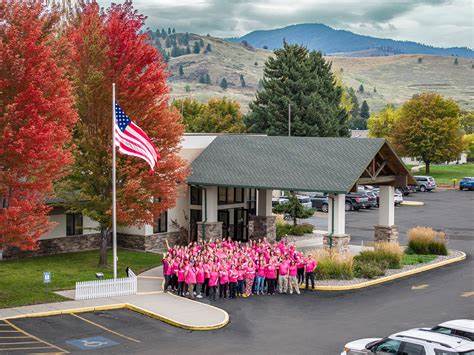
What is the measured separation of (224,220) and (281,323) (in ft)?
57.6

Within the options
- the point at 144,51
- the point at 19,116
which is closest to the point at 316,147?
the point at 144,51

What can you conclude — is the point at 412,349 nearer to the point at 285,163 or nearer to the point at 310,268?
the point at 310,268

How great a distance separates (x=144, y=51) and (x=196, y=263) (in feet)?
31.6

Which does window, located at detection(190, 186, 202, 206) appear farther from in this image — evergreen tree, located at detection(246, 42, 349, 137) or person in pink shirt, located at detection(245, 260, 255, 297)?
evergreen tree, located at detection(246, 42, 349, 137)

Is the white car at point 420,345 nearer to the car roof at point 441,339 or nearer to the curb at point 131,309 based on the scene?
the car roof at point 441,339

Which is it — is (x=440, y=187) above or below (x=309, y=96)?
below

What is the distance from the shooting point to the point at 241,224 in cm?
4316

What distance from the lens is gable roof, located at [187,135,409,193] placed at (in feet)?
117

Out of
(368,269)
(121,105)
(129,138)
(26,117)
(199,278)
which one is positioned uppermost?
(121,105)

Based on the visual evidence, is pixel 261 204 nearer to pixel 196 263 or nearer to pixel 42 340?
pixel 196 263

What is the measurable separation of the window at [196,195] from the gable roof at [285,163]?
1.22 m

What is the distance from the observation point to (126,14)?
3156 centimetres

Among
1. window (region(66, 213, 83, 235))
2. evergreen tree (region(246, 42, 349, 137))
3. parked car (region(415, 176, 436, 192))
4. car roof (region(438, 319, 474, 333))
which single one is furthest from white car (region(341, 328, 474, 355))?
parked car (region(415, 176, 436, 192))

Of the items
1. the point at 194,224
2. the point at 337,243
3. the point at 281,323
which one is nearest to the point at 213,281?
the point at 281,323
